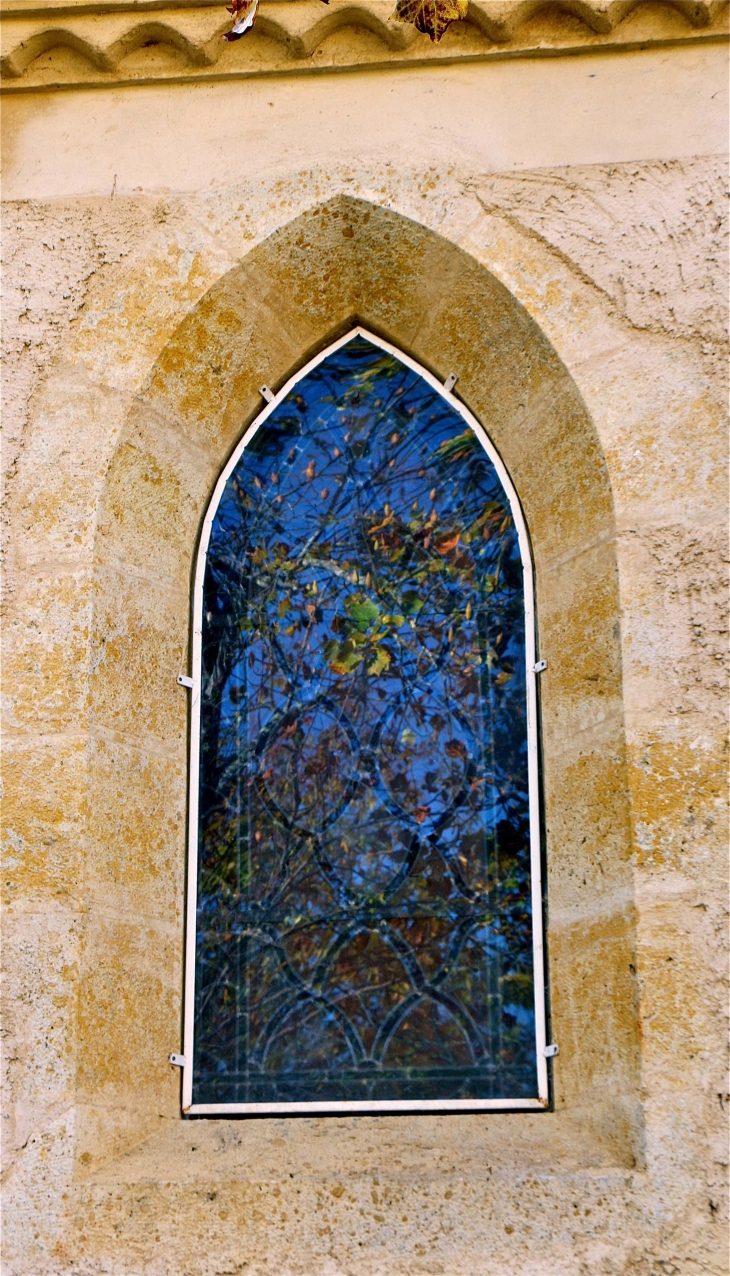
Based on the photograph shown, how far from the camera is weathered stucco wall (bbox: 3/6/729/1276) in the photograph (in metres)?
3.11

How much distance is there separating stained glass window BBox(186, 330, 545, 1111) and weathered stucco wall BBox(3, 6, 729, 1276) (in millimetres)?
87

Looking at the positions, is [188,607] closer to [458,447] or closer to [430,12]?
[458,447]

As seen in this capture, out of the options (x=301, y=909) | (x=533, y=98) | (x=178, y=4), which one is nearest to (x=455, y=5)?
(x=533, y=98)

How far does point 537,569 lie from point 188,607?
872mm

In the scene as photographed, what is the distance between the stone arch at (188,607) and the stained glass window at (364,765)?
7 cm

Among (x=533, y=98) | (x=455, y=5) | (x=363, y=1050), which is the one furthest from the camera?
(x=533, y=98)

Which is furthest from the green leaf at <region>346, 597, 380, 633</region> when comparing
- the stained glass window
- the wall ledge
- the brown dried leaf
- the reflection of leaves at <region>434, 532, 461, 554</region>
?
the brown dried leaf

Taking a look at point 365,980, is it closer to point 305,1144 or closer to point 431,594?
point 305,1144

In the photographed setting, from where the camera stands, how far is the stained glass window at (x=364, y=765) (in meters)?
3.52

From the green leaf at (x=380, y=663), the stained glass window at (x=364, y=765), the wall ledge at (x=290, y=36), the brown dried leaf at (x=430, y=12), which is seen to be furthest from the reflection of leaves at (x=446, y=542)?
the brown dried leaf at (x=430, y=12)

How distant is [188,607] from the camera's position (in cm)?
389

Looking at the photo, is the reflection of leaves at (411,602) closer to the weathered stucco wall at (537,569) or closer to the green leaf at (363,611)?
the green leaf at (363,611)

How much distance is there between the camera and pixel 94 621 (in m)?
3.57

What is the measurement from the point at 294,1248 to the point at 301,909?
31.4 inches
